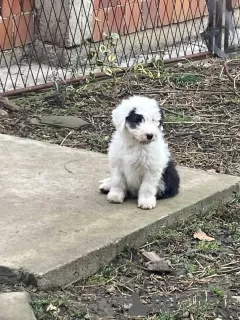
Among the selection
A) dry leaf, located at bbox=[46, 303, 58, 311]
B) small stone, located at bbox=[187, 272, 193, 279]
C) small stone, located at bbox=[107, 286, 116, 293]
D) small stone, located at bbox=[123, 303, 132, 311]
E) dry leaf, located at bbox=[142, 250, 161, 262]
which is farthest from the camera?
dry leaf, located at bbox=[142, 250, 161, 262]

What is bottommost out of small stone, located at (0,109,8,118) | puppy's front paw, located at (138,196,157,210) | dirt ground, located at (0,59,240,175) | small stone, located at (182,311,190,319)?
dirt ground, located at (0,59,240,175)

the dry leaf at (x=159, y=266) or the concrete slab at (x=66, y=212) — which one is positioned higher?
the concrete slab at (x=66, y=212)

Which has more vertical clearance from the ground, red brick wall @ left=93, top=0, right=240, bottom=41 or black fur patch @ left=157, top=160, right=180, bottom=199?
black fur patch @ left=157, top=160, right=180, bottom=199

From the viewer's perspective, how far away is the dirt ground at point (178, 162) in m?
3.85

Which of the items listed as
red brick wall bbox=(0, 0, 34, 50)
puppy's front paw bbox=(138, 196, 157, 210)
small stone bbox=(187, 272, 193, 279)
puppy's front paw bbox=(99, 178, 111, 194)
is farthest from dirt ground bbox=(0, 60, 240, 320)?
red brick wall bbox=(0, 0, 34, 50)

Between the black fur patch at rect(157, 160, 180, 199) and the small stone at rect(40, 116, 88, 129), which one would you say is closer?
the black fur patch at rect(157, 160, 180, 199)

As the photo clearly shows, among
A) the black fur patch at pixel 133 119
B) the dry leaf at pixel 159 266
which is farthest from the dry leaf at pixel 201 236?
the black fur patch at pixel 133 119

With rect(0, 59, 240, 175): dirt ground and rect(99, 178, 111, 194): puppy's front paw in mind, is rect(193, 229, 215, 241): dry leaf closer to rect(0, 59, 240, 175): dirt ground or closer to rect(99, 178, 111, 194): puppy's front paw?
rect(99, 178, 111, 194): puppy's front paw

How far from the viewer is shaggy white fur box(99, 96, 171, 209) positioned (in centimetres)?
454

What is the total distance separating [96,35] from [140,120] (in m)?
5.24

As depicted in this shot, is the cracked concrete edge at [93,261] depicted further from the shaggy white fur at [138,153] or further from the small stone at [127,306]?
the small stone at [127,306]

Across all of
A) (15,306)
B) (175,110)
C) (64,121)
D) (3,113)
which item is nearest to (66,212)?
(15,306)

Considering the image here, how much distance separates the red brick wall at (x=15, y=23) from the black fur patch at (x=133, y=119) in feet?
15.1

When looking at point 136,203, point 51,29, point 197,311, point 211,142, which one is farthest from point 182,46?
point 197,311
